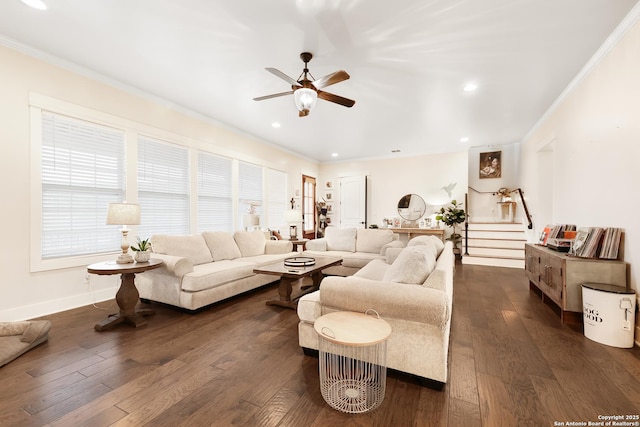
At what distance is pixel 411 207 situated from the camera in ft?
24.9

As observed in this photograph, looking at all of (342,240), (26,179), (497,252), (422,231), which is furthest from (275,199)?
(497,252)

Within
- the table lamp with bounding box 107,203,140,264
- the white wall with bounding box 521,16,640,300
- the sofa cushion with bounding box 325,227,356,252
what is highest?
the white wall with bounding box 521,16,640,300

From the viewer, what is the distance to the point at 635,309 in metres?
2.33

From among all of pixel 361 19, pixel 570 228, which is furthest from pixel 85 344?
pixel 570 228

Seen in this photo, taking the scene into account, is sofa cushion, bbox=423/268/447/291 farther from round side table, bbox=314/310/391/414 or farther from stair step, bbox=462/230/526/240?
stair step, bbox=462/230/526/240

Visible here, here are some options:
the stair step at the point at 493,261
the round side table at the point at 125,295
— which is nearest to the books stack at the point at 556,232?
the stair step at the point at 493,261

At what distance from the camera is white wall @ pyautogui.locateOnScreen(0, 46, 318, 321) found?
9.12 feet

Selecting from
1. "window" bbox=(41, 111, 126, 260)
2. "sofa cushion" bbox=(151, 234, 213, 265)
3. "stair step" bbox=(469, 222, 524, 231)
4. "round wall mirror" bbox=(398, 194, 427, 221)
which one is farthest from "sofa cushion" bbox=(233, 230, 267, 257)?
"stair step" bbox=(469, 222, 524, 231)

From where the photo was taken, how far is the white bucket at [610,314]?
2293 millimetres

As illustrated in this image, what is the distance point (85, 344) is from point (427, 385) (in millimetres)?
2808

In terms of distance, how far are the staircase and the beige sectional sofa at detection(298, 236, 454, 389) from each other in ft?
15.8

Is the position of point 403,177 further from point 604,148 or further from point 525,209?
point 604,148

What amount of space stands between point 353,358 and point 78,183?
12.2 ft

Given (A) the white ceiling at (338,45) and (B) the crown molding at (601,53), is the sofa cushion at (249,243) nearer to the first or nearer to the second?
(A) the white ceiling at (338,45)
